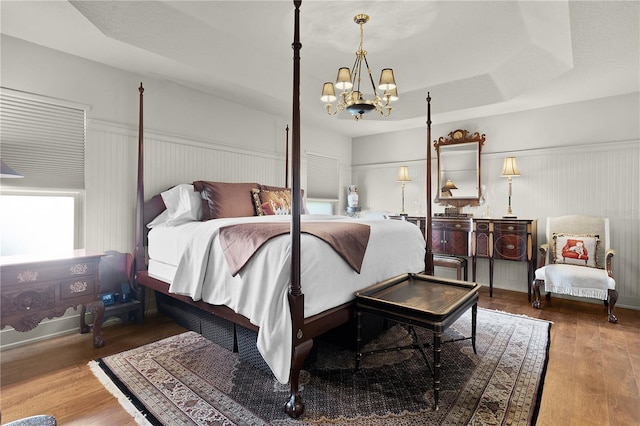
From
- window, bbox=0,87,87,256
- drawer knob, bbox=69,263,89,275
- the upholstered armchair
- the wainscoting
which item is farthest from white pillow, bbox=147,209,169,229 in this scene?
the upholstered armchair

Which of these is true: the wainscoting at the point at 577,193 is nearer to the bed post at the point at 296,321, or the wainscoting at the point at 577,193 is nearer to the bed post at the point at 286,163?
the bed post at the point at 286,163

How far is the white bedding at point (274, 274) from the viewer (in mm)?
1722

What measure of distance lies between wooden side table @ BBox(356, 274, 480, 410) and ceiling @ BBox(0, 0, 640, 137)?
7.18 ft

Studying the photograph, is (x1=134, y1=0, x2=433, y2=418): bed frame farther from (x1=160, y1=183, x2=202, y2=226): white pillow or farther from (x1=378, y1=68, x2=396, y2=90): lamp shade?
(x1=378, y1=68, x2=396, y2=90): lamp shade

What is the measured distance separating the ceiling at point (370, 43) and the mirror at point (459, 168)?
71cm

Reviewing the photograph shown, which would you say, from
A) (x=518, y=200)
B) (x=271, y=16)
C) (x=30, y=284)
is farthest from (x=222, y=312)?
(x=518, y=200)

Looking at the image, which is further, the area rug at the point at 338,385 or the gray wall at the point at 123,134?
the gray wall at the point at 123,134

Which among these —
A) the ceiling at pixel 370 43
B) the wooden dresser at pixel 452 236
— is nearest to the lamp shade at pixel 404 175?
the wooden dresser at pixel 452 236

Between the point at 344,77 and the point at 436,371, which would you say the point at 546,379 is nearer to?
the point at 436,371

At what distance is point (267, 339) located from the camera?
1.71 meters

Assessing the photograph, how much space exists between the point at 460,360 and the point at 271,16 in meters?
3.07

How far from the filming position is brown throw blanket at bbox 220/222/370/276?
6.31ft

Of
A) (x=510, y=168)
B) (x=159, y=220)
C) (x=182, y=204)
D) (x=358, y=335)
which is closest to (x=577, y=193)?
(x=510, y=168)

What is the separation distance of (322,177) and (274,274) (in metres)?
4.00
